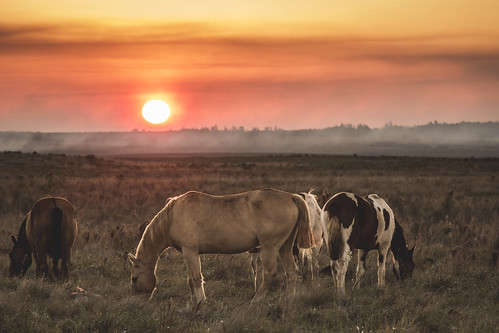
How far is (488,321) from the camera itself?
7.39 m

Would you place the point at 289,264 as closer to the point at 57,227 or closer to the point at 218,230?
the point at 218,230

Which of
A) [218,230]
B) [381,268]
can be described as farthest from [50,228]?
[381,268]

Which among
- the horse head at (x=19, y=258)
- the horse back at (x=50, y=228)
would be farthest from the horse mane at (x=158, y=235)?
the horse head at (x=19, y=258)

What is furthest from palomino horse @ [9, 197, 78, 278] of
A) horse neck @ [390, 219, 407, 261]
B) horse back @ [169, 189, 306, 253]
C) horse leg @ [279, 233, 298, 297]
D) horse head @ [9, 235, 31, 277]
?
horse neck @ [390, 219, 407, 261]

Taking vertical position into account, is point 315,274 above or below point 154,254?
below

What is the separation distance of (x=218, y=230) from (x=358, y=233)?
2.60 meters

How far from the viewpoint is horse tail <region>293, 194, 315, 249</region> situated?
8.55 m

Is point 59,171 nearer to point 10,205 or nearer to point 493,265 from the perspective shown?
point 10,205

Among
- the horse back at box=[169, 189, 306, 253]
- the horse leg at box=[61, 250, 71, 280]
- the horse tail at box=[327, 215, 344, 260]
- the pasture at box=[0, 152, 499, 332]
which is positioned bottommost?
the pasture at box=[0, 152, 499, 332]

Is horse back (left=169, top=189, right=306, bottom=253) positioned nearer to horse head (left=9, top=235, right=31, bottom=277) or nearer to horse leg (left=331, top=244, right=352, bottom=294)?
horse leg (left=331, top=244, right=352, bottom=294)

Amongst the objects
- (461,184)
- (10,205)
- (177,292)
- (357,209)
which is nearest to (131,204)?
(10,205)

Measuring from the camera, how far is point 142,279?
8.37 meters

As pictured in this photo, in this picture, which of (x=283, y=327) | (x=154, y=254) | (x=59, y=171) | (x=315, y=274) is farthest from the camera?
(x=59, y=171)

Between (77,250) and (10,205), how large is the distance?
30.2ft
